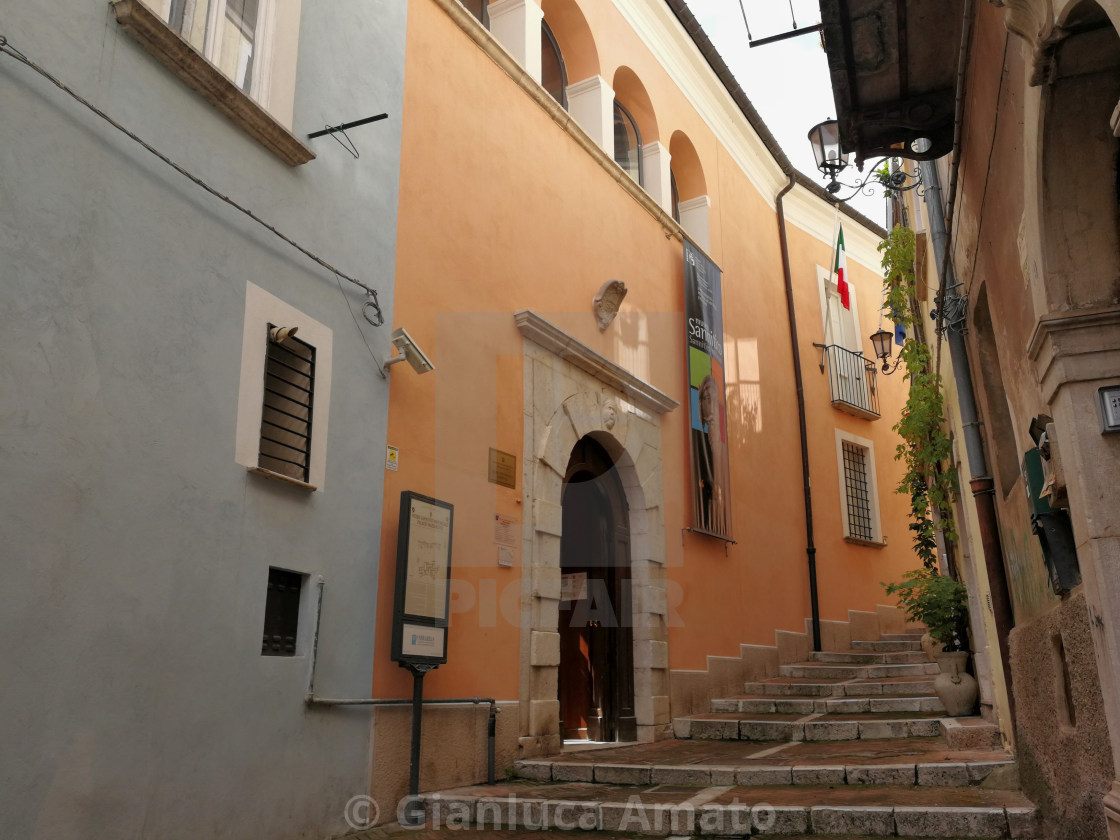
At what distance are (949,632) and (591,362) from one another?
3707 mm

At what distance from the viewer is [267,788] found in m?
4.73

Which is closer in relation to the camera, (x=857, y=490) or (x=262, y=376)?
(x=262, y=376)

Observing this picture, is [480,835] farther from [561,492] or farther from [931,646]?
[931,646]

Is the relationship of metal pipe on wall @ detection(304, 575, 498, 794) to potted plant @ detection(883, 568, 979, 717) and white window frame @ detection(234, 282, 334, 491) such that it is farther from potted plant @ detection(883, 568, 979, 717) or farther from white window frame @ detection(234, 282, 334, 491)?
potted plant @ detection(883, 568, 979, 717)

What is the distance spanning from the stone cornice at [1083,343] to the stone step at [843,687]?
19.0 feet

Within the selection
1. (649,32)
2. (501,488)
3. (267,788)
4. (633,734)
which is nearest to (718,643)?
(633,734)

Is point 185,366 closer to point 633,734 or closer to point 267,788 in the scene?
point 267,788

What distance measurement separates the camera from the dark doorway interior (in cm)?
877

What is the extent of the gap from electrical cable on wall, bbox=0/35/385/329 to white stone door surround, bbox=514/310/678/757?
166 centimetres

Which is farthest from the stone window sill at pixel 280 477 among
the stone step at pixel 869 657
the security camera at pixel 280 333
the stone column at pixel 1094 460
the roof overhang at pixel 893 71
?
the stone step at pixel 869 657

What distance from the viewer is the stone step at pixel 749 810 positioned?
14.9ft

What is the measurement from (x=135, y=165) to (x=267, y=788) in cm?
305

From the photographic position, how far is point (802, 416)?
515 inches

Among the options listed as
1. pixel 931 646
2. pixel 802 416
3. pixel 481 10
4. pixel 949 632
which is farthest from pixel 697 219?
pixel 949 632
